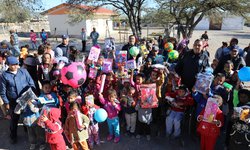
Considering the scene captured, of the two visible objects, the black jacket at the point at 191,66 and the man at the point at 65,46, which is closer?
the black jacket at the point at 191,66

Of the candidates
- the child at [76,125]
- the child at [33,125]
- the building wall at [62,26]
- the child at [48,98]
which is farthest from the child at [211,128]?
the building wall at [62,26]

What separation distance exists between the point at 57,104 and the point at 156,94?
2.21 metres

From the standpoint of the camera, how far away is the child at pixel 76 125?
387 cm

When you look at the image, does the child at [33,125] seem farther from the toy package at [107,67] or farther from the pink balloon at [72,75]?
the toy package at [107,67]

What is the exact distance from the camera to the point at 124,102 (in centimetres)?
460

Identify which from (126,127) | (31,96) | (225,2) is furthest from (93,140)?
(225,2)

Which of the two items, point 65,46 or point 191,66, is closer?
point 191,66

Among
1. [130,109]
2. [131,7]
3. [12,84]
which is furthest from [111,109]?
[131,7]

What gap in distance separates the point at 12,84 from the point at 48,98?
0.81 meters

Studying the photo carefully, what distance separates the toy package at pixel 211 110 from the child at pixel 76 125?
7.27 ft

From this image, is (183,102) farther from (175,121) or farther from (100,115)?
(100,115)

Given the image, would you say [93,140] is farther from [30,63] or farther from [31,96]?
[30,63]

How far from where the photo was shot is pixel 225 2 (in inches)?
482

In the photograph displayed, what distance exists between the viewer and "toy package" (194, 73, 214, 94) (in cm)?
392
